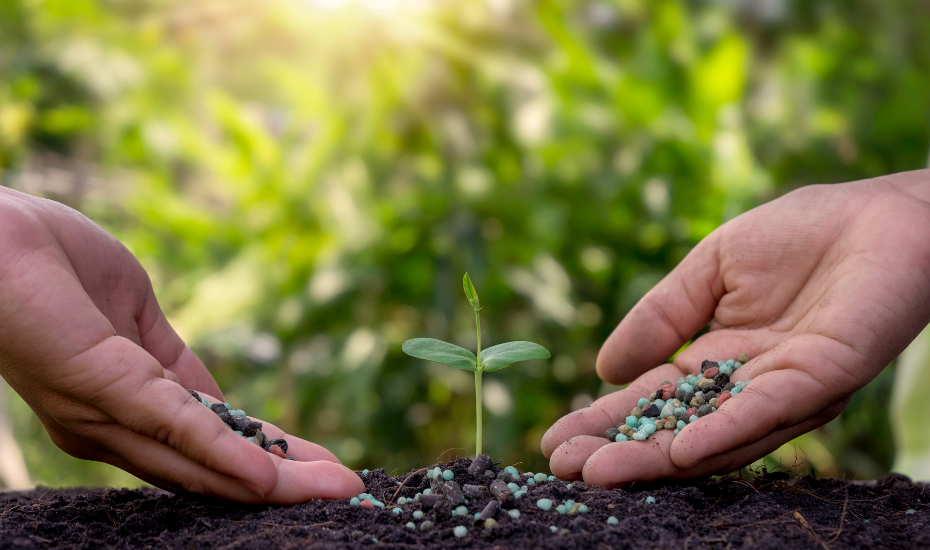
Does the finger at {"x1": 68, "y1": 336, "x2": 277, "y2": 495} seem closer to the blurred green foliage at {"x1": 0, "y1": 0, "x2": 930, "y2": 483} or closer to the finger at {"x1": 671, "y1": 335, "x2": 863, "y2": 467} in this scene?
the finger at {"x1": 671, "y1": 335, "x2": 863, "y2": 467}

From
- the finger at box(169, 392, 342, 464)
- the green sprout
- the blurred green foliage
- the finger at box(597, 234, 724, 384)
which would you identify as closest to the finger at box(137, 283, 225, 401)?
the finger at box(169, 392, 342, 464)

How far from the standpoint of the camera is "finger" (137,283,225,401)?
103cm

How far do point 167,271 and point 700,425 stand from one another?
2709mm

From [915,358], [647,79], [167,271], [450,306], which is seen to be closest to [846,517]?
[915,358]

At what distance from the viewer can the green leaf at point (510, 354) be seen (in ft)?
2.84

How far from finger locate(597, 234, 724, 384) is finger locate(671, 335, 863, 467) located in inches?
10.0

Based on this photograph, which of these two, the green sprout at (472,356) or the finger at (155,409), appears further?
the green sprout at (472,356)

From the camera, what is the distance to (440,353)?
0.90 m

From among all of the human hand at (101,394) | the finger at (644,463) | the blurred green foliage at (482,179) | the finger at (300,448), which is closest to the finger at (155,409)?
the human hand at (101,394)

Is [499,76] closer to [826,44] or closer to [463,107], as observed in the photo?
[463,107]

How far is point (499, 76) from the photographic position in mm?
2477

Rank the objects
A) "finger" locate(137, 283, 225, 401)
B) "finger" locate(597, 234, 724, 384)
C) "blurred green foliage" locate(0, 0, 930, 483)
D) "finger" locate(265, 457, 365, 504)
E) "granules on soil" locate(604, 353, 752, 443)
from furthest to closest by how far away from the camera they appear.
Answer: "blurred green foliage" locate(0, 0, 930, 483) → "finger" locate(597, 234, 724, 384) → "finger" locate(137, 283, 225, 401) → "granules on soil" locate(604, 353, 752, 443) → "finger" locate(265, 457, 365, 504)

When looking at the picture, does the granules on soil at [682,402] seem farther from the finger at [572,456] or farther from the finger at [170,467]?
the finger at [170,467]

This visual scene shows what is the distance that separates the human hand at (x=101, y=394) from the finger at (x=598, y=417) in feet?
1.03
